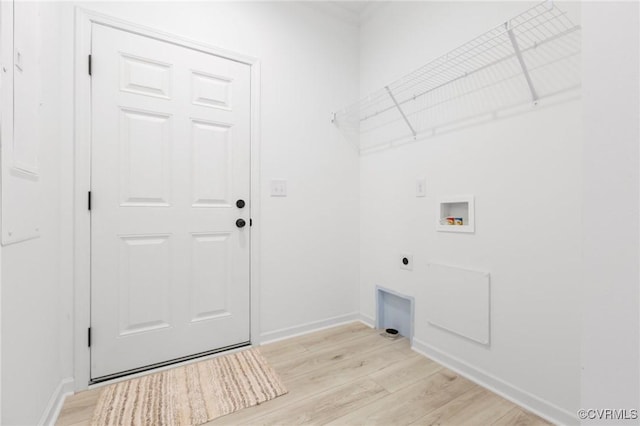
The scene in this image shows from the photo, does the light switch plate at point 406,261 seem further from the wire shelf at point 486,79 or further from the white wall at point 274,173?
the wire shelf at point 486,79

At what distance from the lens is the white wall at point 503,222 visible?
1.26m

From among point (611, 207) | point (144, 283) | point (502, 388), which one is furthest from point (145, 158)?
point (502, 388)

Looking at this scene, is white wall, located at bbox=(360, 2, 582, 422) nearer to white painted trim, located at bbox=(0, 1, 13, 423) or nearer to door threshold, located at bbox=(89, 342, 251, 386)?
door threshold, located at bbox=(89, 342, 251, 386)

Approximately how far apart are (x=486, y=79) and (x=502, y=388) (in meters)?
1.65

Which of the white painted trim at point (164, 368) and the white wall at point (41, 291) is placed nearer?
the white wall at point (41, 291)

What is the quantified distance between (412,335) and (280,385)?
96cm

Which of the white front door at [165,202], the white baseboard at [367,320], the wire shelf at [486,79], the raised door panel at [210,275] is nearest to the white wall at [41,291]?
the white front door at [165,202]

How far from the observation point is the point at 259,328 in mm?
2023

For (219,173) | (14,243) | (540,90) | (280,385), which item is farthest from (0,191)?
(540,90)

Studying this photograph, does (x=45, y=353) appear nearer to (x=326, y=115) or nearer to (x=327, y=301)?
(x=327, y=301)

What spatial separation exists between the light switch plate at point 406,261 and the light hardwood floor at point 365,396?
1.79ft

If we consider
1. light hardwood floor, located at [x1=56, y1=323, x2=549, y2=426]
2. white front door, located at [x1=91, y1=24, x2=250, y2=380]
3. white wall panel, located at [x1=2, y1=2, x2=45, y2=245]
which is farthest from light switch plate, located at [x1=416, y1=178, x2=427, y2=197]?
white wall panel, located at [x1=2, y1=2, x2=45, y2=245]

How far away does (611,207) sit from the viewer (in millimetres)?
584

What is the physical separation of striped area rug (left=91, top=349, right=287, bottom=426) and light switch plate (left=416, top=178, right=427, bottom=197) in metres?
1.43
